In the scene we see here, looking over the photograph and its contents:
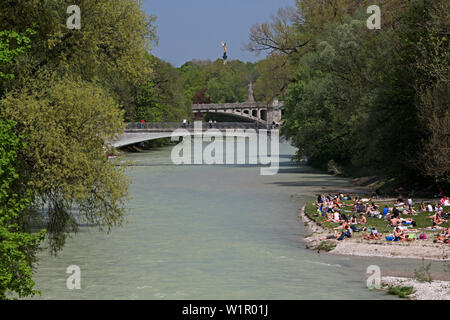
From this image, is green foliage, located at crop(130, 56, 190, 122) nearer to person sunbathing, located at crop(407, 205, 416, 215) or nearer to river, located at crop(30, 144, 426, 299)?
river, located at crop(30, 144, 426, 299)

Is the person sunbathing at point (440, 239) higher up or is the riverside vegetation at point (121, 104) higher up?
the riverside vegetation at point (121, 104)

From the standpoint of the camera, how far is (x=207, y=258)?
32531 mm

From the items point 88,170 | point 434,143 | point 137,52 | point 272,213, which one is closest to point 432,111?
point 434,143

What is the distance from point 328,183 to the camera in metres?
60.8

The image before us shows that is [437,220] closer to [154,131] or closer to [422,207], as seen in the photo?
[422,207]

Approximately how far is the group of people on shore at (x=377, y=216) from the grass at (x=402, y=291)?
698 centimetres

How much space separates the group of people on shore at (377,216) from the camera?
112ft

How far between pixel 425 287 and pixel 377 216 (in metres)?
13.2

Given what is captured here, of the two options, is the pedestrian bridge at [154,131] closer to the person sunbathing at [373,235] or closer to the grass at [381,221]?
the grass at [381,221]

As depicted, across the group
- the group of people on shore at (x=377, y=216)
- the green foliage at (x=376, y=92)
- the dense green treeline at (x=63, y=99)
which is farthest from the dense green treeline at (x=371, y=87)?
the dense green treeline at (x=63, y=99)

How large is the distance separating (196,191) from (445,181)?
19.5 meters

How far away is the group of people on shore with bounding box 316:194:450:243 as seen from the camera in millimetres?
34000

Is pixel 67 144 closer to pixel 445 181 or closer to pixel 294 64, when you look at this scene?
pixel 445 181

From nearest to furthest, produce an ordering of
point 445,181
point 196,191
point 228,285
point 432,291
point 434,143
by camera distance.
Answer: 1. point 432,291
2. point 228,285
3. point 434,143
4. point 445,181
5. point 196,191
